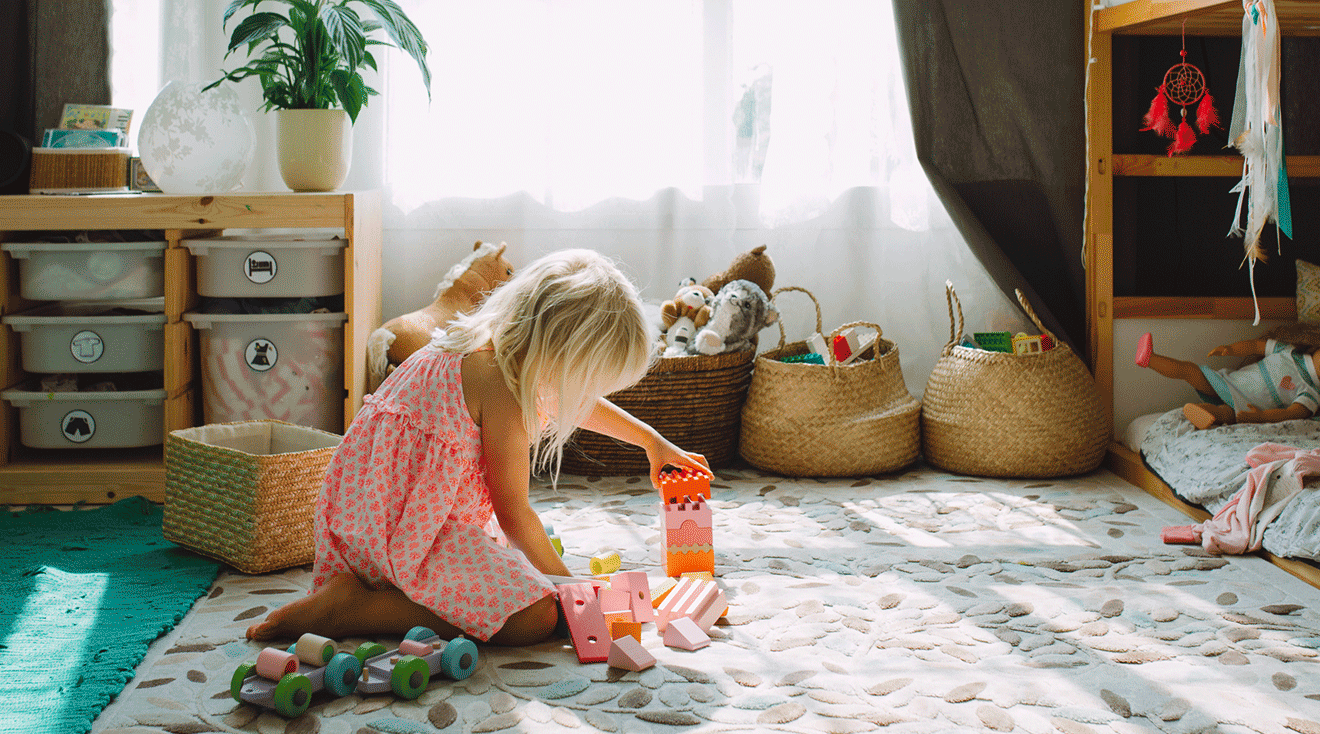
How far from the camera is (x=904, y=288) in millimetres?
2824

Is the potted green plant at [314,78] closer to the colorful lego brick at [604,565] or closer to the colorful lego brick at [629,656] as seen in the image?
the colorful lego brick at [604,565]

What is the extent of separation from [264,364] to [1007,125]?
1.84 metres

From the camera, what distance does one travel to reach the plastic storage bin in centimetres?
224

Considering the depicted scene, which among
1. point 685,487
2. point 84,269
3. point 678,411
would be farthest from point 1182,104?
point 84,269

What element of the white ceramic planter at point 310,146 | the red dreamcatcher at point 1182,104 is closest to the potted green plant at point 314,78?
the white ceramic planter at point 310,146

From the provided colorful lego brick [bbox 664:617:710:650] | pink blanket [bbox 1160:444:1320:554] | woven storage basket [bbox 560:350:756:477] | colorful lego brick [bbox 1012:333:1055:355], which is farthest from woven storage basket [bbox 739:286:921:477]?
colorful lego brick [bbox 664:617:710:650]

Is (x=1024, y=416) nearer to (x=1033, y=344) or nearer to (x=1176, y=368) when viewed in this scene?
(x=1033, y=344)

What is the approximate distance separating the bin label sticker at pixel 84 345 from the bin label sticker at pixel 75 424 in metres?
0.12

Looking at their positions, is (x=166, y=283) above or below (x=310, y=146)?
below

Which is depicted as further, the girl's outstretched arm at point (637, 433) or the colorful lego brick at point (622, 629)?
the girl's outstretched arm at point (637, 433)

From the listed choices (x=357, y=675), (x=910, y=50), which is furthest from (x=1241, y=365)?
(x=357, y=675)

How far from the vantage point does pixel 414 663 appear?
1.30 m

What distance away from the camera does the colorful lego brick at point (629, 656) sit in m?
1.39

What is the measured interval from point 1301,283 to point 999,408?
768 millimetres
